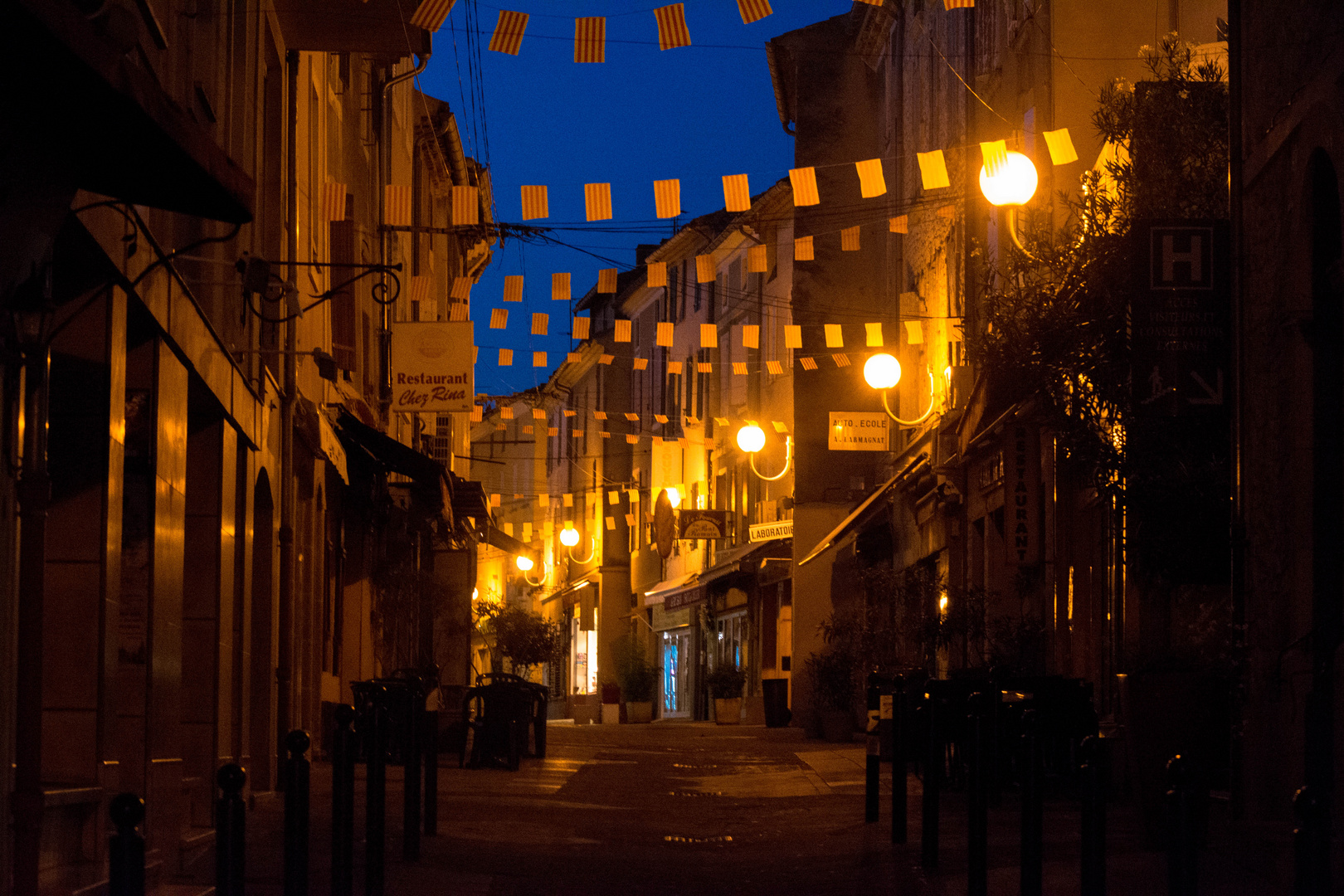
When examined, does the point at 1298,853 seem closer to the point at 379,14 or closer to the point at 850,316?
the point at 379,14

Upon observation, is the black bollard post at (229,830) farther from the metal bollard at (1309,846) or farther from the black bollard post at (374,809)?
the metal bollard at (1309,846)

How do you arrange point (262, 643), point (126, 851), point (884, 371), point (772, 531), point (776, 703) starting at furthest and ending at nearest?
1. point (772, 531)
2. point (776, 703)
3. point (884, 371)
4. point (262, 643)
5. point (126, 851)

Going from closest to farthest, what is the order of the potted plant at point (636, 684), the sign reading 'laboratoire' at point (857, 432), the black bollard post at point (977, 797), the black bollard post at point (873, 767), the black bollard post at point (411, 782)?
the black bollard post at point (977, 797)
the black bollard post at point (411, 782)
the black bollard post at point (873, 767)
the sign reading 'laboratoire' at point (857, 432)
the potted plant at point (636, 684)

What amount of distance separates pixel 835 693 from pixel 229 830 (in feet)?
66.1

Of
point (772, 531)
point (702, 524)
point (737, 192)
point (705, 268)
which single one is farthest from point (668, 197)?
point (702, 524)

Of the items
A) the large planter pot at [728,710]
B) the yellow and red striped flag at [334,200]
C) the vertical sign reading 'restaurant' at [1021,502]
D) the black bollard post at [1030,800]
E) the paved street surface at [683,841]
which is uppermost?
the yellow and red striped flag at [334,200]

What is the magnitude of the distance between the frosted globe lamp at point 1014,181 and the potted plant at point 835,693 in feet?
31.3

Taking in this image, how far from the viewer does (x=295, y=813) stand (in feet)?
19.9

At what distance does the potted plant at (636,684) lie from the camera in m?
41.9

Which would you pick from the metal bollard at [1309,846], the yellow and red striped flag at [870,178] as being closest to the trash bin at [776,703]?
the yellow and red striped flag at [870,178]

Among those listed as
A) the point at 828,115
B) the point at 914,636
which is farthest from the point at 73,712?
the point at 828,115

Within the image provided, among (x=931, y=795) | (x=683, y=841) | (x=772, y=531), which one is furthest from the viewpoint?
(x=772, y=531)

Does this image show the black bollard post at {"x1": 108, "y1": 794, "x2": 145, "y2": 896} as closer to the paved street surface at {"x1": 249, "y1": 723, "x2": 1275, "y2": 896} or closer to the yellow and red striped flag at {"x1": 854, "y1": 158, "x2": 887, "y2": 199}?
the paved street surface at {"x1": 249, "y1": 723, "x2": 1275, "y2": 896}

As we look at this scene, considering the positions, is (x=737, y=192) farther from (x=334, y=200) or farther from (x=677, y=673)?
(x=677, y=673)
